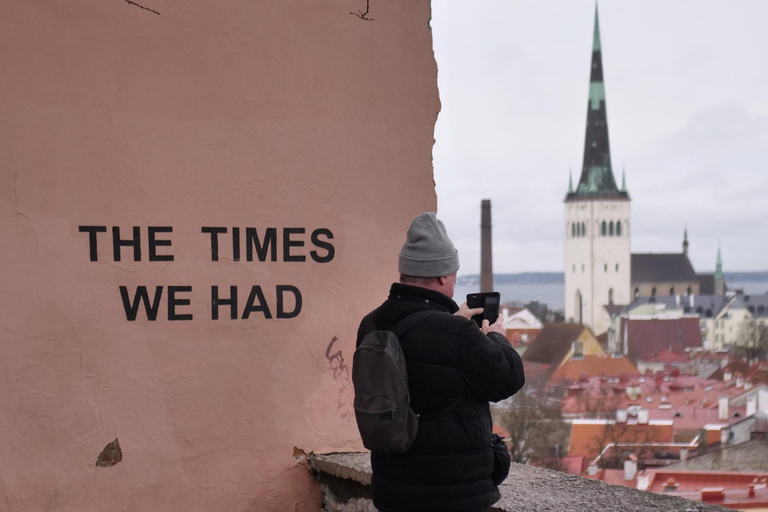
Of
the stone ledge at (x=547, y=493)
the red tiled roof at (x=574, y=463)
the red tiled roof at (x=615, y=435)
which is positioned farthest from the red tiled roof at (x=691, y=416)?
the stone ledge at (x=547, y=493)

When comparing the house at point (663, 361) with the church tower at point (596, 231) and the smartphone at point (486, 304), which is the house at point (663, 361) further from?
the smartphone at point (486, 304)

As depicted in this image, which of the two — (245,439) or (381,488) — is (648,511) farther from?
(245,439)

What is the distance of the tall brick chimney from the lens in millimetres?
20750

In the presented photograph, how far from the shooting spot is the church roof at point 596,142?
62188 mm

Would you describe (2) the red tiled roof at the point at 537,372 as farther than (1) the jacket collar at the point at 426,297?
Yes

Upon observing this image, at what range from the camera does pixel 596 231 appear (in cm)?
7194

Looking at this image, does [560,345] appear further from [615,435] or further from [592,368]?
[615,435]

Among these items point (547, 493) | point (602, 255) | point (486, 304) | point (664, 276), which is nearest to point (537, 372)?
point (547, 493)

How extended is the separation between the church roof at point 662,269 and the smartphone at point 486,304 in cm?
7155

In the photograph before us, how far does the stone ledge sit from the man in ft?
1.43

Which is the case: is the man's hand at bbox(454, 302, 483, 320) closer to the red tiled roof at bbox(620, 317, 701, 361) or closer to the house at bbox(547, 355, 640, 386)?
the house at bbox(547, 355, 640, 386)

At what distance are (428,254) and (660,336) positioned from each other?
42.9m

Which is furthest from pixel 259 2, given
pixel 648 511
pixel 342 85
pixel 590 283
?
pixel 590 283

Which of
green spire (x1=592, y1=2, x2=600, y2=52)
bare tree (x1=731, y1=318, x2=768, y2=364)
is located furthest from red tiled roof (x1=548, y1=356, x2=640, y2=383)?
green spire (x1=592, y1=2, x2=600, y2=52)
